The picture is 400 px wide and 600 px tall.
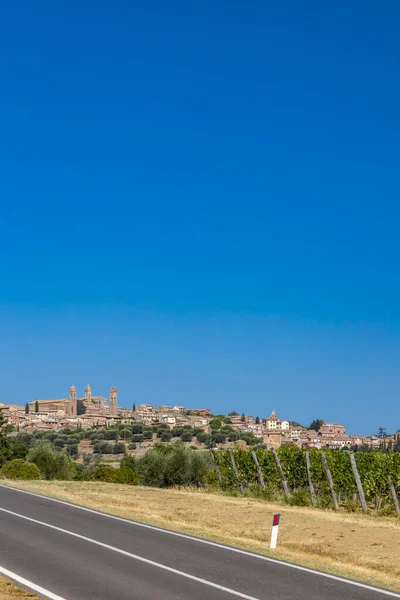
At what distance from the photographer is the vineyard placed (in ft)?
88.6

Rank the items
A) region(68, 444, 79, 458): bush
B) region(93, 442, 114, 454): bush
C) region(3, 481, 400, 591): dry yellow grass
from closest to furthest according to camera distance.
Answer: region(3, 481, 400, 591): dry yellow grass, region(68, 444, 79, 458): bush, region(93, 442, 114, 454): bush

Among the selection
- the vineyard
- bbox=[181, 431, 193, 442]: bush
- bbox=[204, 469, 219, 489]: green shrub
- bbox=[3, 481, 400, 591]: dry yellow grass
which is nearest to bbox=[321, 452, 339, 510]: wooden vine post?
the vineyard

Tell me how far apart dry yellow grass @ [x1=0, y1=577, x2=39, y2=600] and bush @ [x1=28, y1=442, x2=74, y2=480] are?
4096 cm

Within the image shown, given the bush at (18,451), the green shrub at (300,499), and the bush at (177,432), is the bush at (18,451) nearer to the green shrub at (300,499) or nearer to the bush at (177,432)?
the green shrub at (300,499)

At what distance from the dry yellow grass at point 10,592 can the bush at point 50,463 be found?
A: 4096 cm

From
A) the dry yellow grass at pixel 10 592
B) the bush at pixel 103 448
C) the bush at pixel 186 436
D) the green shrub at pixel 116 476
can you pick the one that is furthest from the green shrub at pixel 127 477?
the bush at pixel 186 436

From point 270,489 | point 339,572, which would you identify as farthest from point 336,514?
point 339,572

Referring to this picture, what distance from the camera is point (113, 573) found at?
12680 mm

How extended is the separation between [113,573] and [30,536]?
17.2 feet

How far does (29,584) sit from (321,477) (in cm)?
2032

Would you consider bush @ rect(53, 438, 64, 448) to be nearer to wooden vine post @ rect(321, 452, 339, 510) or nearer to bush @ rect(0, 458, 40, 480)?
bush @ rect(0, 458, 40, 480)

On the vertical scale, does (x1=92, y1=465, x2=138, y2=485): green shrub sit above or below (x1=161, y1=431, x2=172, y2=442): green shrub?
below

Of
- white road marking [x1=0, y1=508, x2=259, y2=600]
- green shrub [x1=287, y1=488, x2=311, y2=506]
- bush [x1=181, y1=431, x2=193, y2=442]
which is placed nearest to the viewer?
white road marking [x1=0, y1=508, x2=259, y2=600]

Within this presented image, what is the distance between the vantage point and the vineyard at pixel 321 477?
27.0 m
